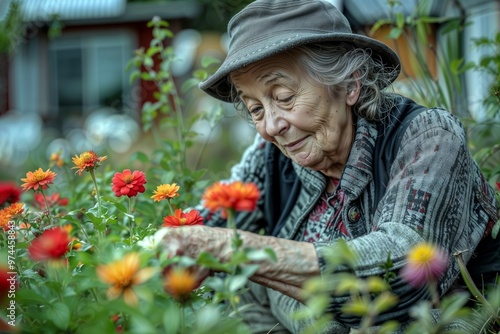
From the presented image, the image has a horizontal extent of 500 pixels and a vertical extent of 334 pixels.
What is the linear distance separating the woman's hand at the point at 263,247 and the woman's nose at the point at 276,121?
542mm

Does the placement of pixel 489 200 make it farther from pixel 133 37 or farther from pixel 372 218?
pixel 133 37

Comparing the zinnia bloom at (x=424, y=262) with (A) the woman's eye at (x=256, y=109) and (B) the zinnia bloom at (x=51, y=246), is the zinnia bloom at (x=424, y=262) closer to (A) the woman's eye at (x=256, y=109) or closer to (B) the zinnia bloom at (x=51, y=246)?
(B) the zinnia bloom at (x=51, y=246)

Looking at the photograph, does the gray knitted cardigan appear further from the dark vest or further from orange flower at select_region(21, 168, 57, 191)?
orange flower at select_region(21, 168, 57, 191)

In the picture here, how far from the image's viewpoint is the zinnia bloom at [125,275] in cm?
109

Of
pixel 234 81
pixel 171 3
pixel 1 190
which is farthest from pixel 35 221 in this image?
pixel 171 3

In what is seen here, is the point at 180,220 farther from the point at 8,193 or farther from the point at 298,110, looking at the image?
the point at 8,193


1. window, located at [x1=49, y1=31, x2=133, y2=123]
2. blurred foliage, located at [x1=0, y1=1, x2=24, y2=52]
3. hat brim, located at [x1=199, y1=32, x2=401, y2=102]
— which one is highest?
blurred foliage, located at [x1=0, y1=1, x2=24, y2=52]

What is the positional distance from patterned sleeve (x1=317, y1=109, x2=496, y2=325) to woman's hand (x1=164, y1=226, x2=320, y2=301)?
1.9 inches

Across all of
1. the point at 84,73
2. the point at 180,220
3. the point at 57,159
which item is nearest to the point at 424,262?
the point at 180,220

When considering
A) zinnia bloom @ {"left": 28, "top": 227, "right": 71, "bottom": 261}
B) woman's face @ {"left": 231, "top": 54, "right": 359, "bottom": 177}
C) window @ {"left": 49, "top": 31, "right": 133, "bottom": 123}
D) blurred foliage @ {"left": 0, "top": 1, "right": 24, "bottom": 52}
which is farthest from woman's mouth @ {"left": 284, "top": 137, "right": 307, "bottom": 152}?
window @ {"left": 49, "top": 31, "right": 133, "bottom": 123}

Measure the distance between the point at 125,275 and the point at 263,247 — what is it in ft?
1.11

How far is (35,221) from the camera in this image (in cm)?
187

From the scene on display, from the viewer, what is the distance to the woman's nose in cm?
195

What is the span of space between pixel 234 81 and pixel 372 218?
548 millimetres
